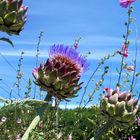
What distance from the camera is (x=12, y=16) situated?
237 centimetres

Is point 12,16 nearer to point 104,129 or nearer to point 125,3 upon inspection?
point 104,129

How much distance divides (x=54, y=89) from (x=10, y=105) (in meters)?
0.34

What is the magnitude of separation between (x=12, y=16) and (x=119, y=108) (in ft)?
2.64

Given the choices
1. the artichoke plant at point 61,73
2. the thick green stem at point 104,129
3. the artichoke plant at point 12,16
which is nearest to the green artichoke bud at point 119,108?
the thick green stem at point 104,129

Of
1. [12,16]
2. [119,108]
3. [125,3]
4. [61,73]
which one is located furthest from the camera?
[125,3]

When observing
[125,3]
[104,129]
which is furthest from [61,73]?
[125,3]

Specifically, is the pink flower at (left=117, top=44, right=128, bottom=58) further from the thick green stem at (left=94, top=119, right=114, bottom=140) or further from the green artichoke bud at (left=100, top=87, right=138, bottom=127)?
the thick green stem at (left=94, top=119, right=114, bottom=140)

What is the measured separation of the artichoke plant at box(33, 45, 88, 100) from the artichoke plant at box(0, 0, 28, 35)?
0.29m

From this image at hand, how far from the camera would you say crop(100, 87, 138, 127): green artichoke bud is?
2.79 metres

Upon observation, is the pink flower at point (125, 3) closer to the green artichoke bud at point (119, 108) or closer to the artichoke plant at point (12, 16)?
the green artichoke bud at point (119, 108)

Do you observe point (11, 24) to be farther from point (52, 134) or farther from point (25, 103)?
point (52, 134)

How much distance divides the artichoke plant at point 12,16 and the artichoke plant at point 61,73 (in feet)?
0.95

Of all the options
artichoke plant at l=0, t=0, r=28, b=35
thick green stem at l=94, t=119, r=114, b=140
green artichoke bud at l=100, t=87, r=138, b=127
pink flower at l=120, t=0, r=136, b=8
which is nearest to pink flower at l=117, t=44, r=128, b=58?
pink flower at l=120, t=0, r=136, b=8

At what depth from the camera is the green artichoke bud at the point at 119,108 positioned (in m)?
2.79
